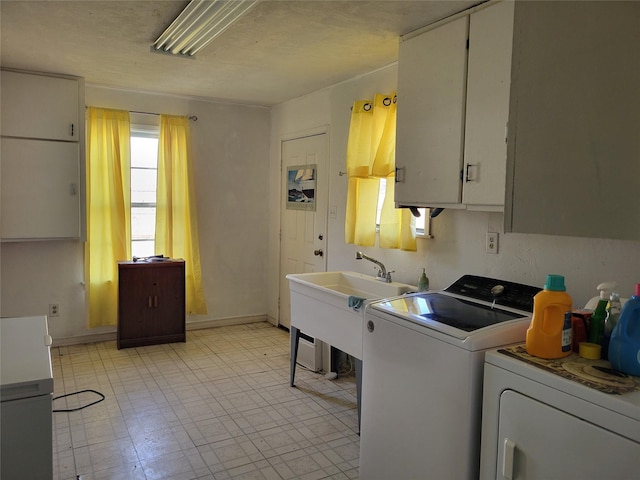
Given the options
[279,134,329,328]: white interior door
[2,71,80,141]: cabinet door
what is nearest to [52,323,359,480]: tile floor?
[279,134,329,328]: white interior door

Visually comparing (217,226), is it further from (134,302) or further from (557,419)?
(557,419)

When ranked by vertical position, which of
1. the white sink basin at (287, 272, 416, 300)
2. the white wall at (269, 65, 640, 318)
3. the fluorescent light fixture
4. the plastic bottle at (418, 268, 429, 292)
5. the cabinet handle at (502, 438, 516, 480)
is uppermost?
the fluorescent light fixture

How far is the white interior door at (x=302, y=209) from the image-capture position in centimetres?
432

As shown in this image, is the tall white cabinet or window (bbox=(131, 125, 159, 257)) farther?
window (bbox=(131, 125, 159, 257))

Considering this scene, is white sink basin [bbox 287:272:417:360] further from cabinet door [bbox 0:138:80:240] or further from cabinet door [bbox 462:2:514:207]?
cabinet door [bbox 0:138:80:240]

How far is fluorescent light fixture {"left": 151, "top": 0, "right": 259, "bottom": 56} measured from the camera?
2375 millimetres

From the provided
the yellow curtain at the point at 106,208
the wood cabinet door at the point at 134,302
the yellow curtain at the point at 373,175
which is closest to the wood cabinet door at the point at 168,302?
→ the wood cabinet door at the point at 134,302

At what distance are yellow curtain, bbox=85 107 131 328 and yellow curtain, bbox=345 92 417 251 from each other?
2223 mm

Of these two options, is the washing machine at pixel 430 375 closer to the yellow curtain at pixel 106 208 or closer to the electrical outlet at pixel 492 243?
the electrical outlet at pixel 492 243

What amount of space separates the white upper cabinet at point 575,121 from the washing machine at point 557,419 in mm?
432

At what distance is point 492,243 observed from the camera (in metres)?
2.63

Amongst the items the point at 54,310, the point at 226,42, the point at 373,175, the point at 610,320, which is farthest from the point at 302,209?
→ the point at 610,320

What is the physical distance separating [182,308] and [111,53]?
233cm

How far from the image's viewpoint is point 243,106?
5102mm
